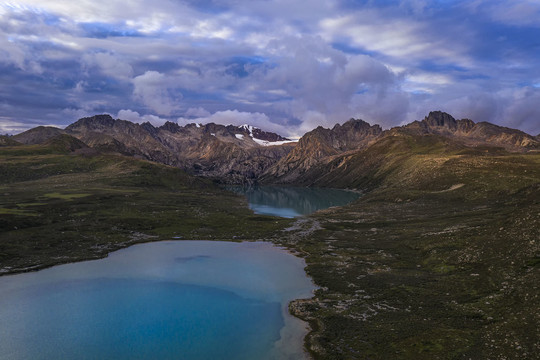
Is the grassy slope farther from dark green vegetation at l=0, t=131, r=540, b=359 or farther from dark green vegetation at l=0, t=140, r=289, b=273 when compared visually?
dark green vegetation at l=0, t=140, r=289, b=273

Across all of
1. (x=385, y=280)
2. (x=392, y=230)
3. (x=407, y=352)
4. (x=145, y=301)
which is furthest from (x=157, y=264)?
(x=392, y=230)

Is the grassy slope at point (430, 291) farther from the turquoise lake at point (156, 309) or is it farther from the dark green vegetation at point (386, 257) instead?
the turquoise lake at point (156, 309)

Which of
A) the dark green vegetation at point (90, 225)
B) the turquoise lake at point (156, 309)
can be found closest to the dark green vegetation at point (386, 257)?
the dark green vegetation at point (90, 225)

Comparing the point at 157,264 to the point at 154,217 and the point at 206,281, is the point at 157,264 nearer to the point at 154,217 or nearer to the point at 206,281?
the point at 206,281

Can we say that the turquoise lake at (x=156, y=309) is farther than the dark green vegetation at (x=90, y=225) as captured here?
No

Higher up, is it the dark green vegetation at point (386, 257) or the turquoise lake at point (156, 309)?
the dark green vegetation at point (386, 257)

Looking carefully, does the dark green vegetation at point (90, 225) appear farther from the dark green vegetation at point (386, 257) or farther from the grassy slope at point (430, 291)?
the grassy slope at point (430, 291)

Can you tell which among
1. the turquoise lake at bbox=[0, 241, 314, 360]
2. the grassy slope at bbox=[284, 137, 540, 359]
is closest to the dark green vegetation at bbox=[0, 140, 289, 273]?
the turquoise lake at bbox=[0, 241, 314, 360]

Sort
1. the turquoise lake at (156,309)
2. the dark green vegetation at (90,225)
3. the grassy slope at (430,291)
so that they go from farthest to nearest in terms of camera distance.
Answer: the dark green vegetation at (90,225) → the turquoise lake at (156,309) → the grassy slope at (430,291)

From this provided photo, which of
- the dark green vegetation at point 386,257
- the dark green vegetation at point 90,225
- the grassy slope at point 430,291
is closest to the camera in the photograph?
the grassy slope at point 430,291
